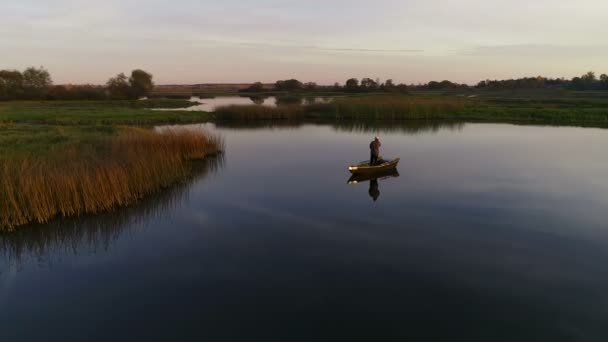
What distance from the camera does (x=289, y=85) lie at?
280 ft

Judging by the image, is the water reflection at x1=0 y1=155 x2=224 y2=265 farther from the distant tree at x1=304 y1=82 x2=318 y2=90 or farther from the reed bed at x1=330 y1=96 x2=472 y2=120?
the distant tree at x1=304 y1=82 x2=318 y2=90

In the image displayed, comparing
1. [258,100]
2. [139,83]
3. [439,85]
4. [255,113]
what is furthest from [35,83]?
[439,85]

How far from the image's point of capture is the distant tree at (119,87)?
52878 mm

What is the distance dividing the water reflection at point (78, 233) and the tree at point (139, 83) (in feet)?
165

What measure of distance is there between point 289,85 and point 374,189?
76135 millimetres

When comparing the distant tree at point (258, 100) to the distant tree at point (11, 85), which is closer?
the distant tree at point (11, 85)

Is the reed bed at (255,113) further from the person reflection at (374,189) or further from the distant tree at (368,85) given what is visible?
the distant tree at (368,85)

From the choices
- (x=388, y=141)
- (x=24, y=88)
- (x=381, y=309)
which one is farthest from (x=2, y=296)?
(x=24, y=88)

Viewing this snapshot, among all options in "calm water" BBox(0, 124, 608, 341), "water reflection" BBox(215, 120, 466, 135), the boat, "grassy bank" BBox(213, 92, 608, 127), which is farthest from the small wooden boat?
"grassy bank" BBox(213, 92, 608, 127)

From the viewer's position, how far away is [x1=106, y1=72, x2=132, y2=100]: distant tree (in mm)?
52878

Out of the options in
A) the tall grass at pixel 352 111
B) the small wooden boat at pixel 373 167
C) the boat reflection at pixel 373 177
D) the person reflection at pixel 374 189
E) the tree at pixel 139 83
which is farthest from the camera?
the tree at pixel 139 83

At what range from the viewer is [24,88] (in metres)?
49.9

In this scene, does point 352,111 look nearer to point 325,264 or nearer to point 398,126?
point 398,126

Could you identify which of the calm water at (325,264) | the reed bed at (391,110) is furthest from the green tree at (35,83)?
the calm water at (325,264)
